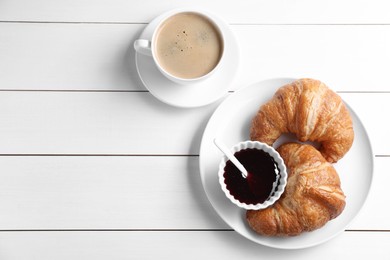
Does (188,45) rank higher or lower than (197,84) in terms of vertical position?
higher

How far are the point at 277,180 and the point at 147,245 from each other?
0.40 metres

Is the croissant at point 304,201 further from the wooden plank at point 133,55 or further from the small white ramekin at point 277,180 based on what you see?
the wooden plank at point 133,55

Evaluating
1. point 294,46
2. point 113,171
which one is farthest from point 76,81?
point 294,46

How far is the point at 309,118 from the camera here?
1.18m

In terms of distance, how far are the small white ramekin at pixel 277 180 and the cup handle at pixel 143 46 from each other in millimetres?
345

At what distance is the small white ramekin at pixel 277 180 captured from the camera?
1.16m

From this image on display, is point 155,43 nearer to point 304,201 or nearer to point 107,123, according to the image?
point 107,123

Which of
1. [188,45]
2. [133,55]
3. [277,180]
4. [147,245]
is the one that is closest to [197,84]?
[188,45]

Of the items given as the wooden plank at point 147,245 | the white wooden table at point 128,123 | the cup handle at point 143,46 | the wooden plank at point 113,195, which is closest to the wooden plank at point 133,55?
the white wooden table at point 128,123

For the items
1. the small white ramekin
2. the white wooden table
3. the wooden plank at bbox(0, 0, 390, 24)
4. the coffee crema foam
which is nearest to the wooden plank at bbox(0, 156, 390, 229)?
the white wooden table

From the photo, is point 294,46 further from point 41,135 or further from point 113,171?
point 41,135

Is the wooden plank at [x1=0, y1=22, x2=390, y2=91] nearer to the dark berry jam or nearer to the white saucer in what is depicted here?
the white saucer

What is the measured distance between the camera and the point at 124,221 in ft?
4.23

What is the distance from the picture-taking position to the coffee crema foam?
125cm
